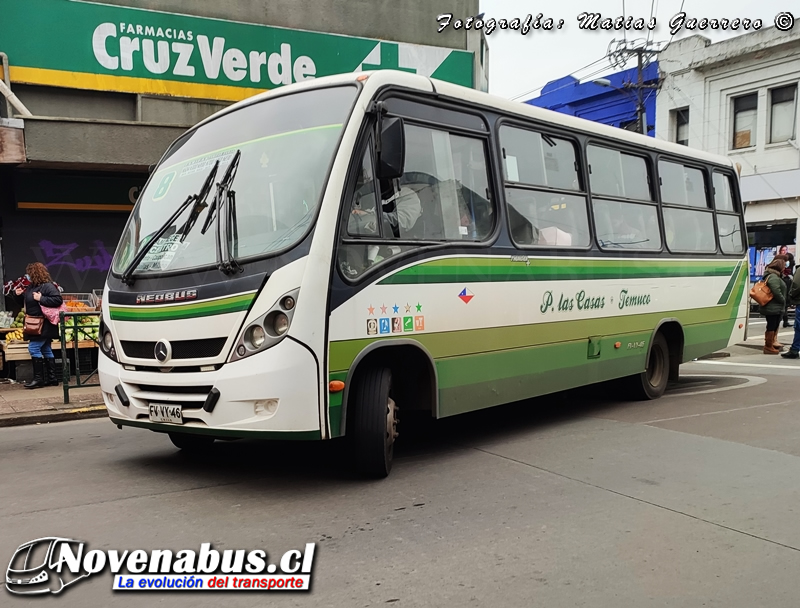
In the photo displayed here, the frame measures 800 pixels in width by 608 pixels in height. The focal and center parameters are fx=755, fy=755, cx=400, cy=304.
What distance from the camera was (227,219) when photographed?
5.41 meters

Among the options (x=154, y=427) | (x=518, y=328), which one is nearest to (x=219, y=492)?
(x=154, y=427)

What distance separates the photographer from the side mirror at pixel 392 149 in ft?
17.8

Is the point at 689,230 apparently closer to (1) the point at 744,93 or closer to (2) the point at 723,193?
(2) the point at 723,193

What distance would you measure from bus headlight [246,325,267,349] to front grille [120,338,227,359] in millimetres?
187

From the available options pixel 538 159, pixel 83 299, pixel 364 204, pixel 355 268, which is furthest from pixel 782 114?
pixel 355 268

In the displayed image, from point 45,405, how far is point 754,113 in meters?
27.1

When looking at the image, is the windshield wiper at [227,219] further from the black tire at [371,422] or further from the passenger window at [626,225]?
the passenger window at [626,225]

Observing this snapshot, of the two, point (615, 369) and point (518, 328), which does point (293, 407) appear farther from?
point (615, 369)

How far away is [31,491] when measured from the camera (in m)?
5.62

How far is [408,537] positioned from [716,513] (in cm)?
207

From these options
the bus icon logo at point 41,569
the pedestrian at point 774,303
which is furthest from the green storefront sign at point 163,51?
the bus icon logo at point 41,569

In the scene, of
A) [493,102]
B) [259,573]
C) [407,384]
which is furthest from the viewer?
[493,102]

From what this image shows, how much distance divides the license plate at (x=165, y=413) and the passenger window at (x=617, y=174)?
501 centimetres

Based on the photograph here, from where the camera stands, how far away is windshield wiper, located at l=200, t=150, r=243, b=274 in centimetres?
520
